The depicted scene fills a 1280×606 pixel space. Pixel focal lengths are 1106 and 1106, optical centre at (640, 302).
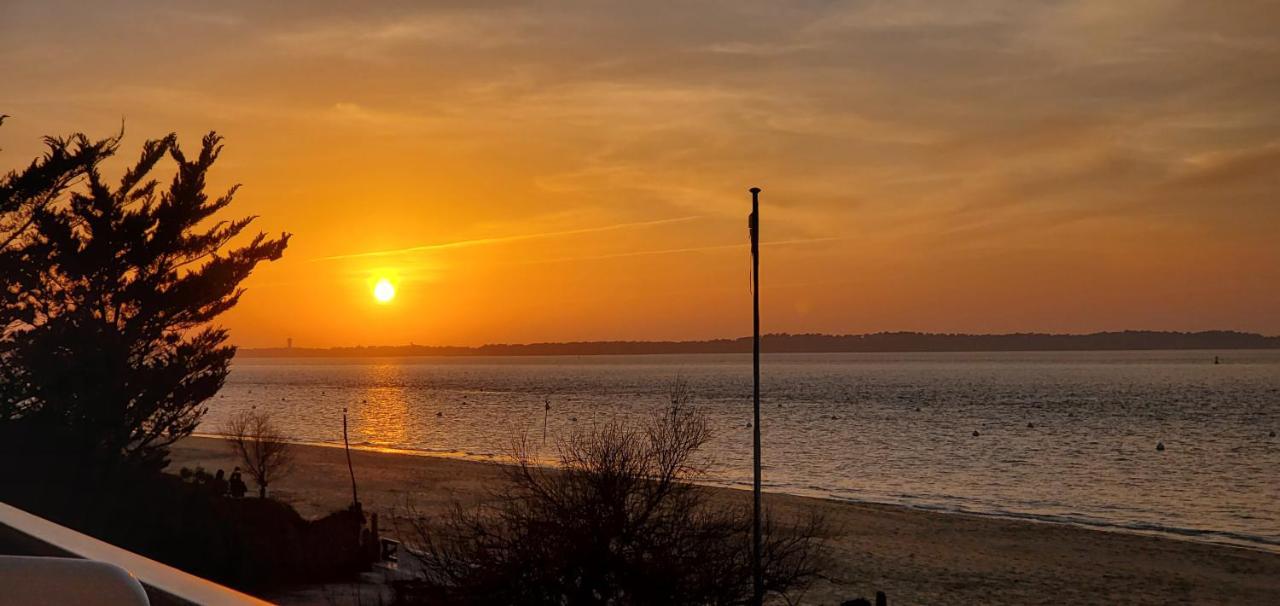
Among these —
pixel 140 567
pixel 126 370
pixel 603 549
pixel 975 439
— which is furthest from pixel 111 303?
pixel 975 439

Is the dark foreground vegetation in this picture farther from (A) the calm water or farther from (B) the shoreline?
(A) the calm water

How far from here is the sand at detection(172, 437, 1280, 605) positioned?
113ft

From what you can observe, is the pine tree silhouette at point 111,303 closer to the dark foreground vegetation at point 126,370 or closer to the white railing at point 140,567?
the dark foreground vegetation at point 126,370

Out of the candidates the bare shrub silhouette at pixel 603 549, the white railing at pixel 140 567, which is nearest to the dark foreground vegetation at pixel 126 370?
the bare shrub silhouette at pixel 603 549

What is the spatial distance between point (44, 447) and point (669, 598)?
2239cm

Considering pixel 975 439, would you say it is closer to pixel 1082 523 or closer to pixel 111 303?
pixel 1082 523

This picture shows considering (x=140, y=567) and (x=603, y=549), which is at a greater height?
(x=140, y=567)

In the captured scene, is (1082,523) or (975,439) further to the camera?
(975,439)

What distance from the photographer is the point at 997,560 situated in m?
39.1

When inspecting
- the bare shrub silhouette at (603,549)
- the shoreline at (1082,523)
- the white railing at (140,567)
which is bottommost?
the shoreline at (1082,523)

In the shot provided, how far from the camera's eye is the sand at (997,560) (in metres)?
34.3

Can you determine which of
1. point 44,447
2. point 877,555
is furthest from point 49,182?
point 877,555

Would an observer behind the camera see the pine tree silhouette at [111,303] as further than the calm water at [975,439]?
No

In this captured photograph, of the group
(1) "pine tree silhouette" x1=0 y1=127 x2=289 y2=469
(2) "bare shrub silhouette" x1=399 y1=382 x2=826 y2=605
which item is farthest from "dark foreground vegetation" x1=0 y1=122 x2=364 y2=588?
(2) "bare shrub silhouette" x1=399 y1=382 x2=826 y2=605
